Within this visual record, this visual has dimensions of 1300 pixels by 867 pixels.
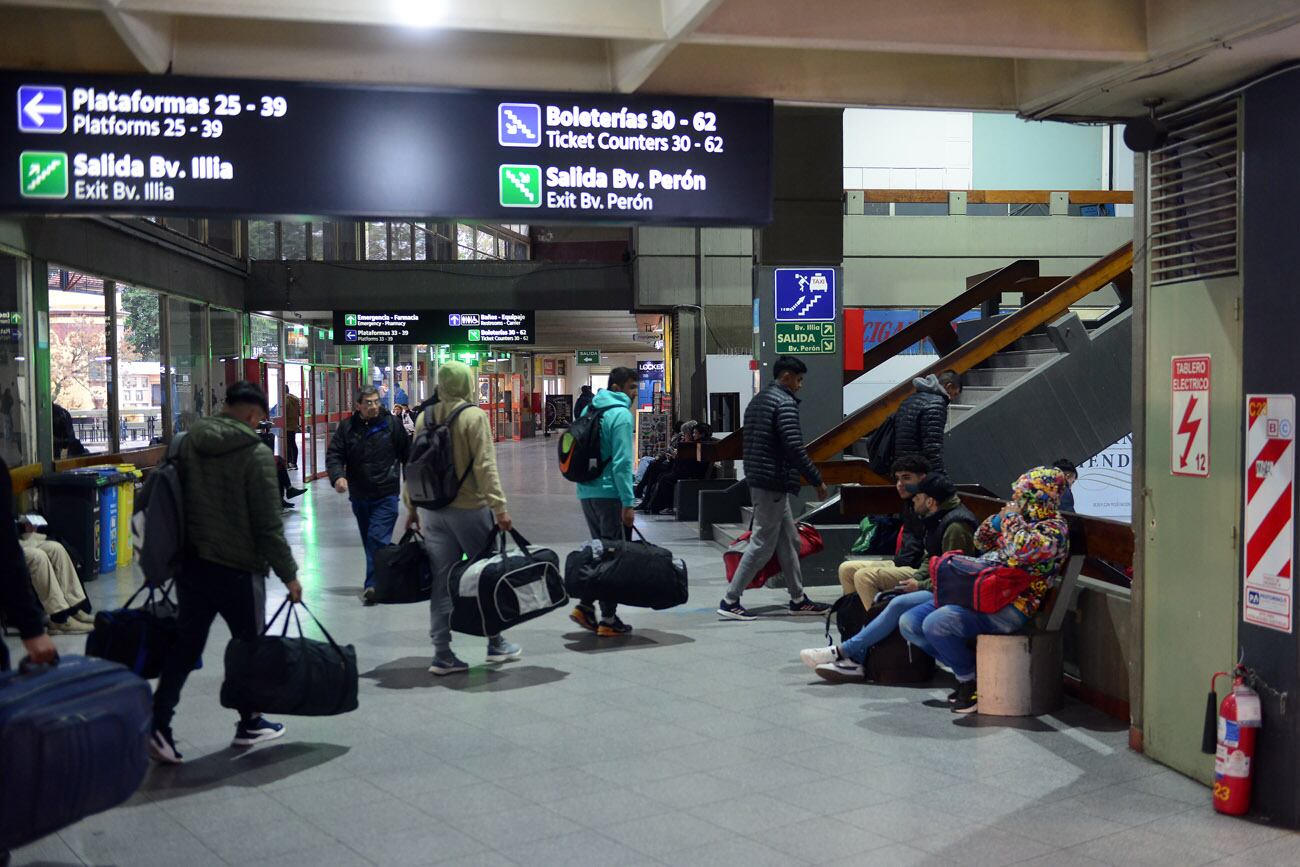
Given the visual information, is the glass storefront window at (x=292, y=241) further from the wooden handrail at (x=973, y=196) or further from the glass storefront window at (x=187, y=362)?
the wooden handrail at (x=973, y=196)

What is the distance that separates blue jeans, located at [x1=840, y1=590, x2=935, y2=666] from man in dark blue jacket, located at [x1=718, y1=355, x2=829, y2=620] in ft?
6.14

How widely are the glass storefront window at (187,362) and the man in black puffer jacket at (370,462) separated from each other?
7431 mm

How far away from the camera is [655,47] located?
495 cm

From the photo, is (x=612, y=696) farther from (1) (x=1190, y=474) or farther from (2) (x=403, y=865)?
(1) (x=1190, y=474)

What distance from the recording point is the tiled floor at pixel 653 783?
14.5 feet

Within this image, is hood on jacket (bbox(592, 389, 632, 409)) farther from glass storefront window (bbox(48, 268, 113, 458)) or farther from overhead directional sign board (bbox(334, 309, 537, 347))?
overhead directional sign board (bbox(334, 309, 537, 347))

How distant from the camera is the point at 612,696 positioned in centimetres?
667

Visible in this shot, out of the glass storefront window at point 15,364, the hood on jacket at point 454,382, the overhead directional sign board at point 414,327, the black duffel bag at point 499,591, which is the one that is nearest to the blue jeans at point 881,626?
the black duffel bag at point 499,591

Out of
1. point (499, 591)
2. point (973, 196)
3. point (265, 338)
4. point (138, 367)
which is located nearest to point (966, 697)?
point (499, 591)

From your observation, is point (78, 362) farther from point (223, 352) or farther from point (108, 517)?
point (223, 352)

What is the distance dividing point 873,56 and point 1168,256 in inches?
59.5

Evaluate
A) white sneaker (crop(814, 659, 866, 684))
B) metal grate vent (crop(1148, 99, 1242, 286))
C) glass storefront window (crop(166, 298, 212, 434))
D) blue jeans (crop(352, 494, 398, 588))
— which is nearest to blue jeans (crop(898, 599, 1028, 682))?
white sneaker (crop(814, 659, 866, 684))

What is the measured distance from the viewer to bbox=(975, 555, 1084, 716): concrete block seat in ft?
20.0

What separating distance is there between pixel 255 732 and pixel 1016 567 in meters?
A: 3.56
